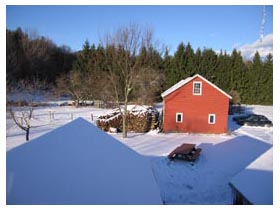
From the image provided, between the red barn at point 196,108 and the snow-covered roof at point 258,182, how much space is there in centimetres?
778

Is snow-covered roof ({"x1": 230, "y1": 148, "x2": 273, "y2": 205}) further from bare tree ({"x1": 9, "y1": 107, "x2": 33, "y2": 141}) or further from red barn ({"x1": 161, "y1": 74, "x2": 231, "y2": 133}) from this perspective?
red barn ({"x1": 161, "y1": 74, "x2": 231, "y2": 133})

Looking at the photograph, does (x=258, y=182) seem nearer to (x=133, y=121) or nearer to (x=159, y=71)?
(x=133, y=121)

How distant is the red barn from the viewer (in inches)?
508

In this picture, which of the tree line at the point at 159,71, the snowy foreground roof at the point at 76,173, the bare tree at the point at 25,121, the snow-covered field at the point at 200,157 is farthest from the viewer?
the tree line at the point at 159,71

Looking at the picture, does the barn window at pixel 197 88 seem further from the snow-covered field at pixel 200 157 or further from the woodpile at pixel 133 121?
the woodpile at pixel 133 121

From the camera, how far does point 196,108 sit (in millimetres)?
13031

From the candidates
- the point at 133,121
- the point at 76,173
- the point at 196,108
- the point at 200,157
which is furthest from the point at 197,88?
the point at 76,173

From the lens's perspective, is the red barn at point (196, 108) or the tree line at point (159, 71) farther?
the tree line at point (159, 71)

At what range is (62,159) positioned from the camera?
129 inches

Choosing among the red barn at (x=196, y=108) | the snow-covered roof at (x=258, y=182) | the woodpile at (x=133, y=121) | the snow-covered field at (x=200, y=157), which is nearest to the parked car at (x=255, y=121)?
the snow-covered field at (x=200, y=157)

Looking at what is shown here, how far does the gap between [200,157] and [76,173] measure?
6409mm

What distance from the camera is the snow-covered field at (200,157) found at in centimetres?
Result: 610
